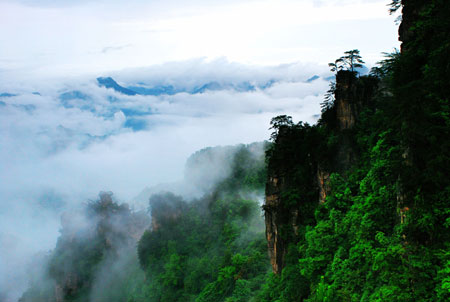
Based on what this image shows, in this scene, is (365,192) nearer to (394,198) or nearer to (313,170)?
(394,198)

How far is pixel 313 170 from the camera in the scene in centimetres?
2536


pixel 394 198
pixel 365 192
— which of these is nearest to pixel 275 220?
pixel 365 192

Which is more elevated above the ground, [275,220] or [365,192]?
[365,192]

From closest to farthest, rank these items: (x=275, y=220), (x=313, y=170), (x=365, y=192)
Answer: (x=365, y=192) → (x=313, y=170) → (x=275, y=220)

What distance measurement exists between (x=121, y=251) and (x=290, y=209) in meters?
72.5

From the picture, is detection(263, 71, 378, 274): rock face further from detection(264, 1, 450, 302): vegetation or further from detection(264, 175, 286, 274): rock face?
detection(264, 1, 450, 302): vegetation

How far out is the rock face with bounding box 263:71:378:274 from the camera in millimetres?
23547

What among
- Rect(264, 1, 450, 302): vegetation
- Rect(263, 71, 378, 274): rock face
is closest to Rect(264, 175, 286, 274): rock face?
Rect(263, 71, 378, 274): rock face

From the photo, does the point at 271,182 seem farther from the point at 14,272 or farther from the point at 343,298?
the point at 14,272

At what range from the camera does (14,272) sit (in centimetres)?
11944

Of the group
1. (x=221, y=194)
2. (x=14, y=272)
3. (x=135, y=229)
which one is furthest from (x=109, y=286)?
(x=14, y=272)

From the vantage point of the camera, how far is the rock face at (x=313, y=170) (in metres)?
23.5

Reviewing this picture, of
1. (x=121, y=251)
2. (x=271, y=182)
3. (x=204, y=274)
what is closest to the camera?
(x=271, y=182)

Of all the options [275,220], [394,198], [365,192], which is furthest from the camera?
[275,220]
